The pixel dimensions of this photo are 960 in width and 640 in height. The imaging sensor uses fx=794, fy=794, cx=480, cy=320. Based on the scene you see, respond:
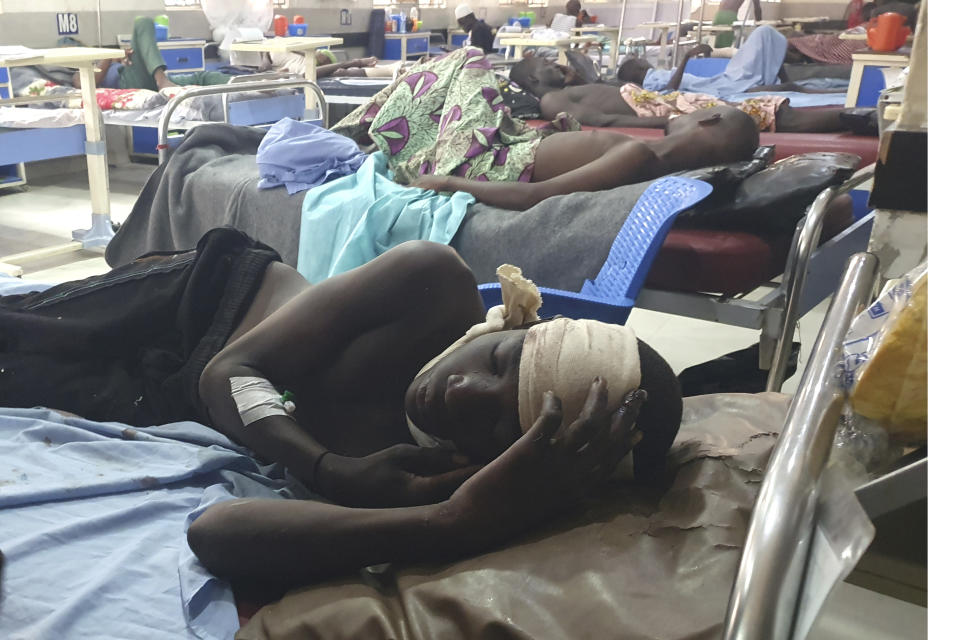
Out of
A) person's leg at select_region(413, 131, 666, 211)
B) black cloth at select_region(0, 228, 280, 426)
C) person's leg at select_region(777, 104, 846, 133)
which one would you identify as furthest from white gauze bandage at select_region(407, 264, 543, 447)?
person's leg at select_region(777, 104, 846, 133)

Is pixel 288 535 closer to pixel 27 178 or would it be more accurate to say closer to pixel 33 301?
pixel 33 301

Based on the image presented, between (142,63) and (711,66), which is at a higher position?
(711,66)

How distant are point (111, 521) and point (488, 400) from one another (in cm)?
60

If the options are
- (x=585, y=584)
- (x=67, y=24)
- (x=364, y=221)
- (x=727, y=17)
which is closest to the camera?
(x=585, y=584)

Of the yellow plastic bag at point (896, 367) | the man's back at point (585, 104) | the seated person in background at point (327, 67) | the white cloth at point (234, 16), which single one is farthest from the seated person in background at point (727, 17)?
the yellow plastic bag at point (896, 367)

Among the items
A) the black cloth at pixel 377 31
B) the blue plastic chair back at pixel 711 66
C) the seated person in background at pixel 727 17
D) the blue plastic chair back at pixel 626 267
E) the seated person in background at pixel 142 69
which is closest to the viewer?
the blue plastic chair back at pixel 626 267

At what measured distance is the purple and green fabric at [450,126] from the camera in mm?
2904

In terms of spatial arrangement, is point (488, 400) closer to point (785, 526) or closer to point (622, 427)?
point (622, 427)

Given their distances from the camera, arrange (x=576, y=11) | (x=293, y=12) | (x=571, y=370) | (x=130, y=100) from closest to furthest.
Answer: (x=571, y=370) → (x=130, y=100) → (x=293, y=12) → (x=576, y=11)

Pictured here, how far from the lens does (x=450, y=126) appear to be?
9.86 feet

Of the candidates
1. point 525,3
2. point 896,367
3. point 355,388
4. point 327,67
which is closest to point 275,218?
point 355,388

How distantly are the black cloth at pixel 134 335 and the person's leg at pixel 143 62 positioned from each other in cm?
468

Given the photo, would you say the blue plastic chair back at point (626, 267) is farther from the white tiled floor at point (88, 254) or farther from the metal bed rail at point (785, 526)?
the metal bed rail at point (785, 526)
